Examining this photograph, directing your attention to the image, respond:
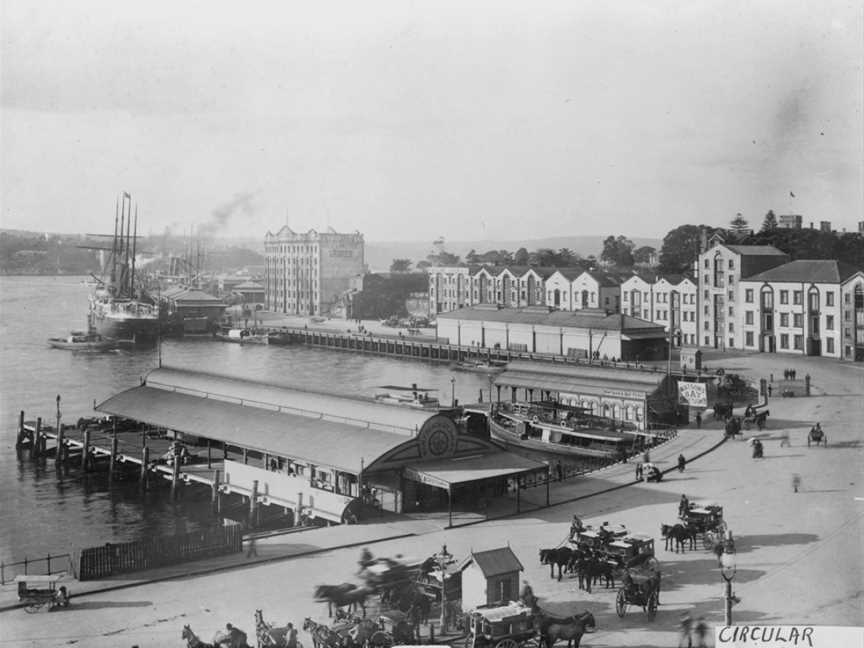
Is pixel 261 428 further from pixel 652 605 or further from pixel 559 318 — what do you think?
pixel 559 318

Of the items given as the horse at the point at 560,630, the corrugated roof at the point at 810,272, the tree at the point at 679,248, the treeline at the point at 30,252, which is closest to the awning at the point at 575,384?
the corrugated roof at the point at 810,272

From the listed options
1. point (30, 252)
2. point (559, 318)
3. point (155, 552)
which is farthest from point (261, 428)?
point (30, 252)

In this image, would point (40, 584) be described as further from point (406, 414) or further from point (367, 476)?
point (406, 414)

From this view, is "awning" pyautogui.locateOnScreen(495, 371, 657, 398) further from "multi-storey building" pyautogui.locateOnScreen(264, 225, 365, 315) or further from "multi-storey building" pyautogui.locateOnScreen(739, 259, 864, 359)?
"multi-storey building" pyautogui.locateOnScreen(264, 225, 365, 315)

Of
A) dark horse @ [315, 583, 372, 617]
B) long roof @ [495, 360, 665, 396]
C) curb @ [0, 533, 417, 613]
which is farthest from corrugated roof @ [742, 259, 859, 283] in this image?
dark horse @ [315, 583, 372, 617]

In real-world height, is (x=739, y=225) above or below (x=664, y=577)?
above

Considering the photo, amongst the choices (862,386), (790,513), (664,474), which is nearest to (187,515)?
(664,474)
